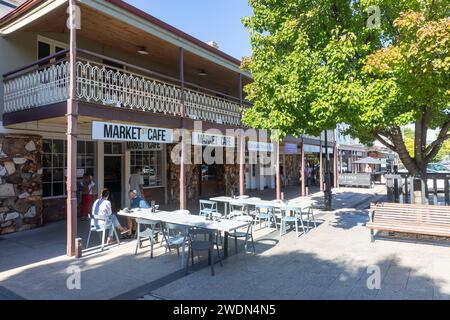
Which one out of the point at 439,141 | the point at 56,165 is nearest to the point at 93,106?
the point at 56,165

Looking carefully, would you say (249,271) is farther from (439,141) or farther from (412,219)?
(439,141)

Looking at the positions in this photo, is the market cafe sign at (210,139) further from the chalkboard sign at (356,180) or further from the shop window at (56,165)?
the chalkboard sign at (356,180)

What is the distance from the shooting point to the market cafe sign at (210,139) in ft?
33.2

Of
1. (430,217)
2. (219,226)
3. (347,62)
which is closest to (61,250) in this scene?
(219,226)

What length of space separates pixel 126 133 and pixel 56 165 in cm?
383

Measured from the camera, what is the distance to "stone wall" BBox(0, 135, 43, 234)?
8.43 m

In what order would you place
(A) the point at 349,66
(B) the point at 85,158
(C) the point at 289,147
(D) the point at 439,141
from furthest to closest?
(C) the point at 289,147
(B) the point at 85,158
(D) the point at 439,141
(A) the point at 349,66

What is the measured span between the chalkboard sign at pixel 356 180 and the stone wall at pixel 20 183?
1887 centimetres

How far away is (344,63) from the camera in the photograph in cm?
654

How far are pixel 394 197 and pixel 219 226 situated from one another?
19.4ft

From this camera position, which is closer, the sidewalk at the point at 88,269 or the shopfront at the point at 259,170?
the sidewalk at the point at 88,269

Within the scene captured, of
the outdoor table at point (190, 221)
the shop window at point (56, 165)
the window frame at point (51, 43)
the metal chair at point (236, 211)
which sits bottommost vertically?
the metal chair at point (236, 211)

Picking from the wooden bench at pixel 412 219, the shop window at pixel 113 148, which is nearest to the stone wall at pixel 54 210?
the shop window at pixel 113 148

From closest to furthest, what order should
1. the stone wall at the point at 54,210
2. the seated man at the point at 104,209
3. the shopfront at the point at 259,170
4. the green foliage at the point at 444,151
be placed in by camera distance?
1. the seated man at the point at 104,209
2. the stone wall at the point at 54,210
3. the shopfront at the point at 259,170
4. the green foliage at the point at 444,151
